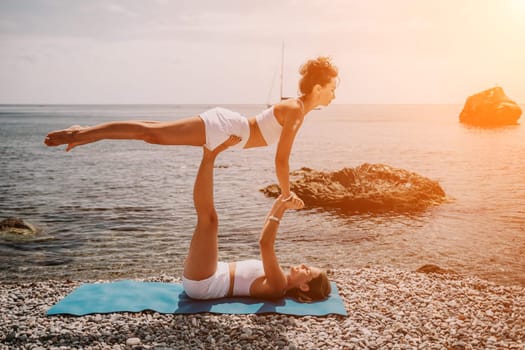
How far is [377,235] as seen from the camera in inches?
639

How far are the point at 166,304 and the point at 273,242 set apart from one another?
6.59 feet

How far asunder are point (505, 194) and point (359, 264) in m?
16.3

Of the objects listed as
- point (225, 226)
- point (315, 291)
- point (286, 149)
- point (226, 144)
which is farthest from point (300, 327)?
point (225, 226)

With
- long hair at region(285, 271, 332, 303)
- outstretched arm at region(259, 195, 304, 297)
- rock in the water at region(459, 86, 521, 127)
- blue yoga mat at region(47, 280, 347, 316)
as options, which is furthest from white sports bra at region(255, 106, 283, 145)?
rock in the water at region(459, 86, 521, 127)

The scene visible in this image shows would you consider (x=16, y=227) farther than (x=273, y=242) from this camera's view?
Yes

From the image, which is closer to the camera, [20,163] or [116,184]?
[116,184]

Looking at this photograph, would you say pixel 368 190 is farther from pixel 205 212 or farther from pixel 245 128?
pixel 205 212


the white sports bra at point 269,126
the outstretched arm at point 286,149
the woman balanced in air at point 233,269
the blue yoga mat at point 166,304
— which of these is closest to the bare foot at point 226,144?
the woman balanced in air at point 233,269

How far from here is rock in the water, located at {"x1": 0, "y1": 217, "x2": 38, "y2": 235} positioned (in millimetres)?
15368

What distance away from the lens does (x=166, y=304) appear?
763cm

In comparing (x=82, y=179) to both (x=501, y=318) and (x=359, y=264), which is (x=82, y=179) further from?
(x=501, y=318)

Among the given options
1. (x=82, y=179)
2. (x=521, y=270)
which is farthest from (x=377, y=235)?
(x=82, y=179)

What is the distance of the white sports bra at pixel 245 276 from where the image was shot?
786 cm

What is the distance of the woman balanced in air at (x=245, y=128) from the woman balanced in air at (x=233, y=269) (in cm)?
23
